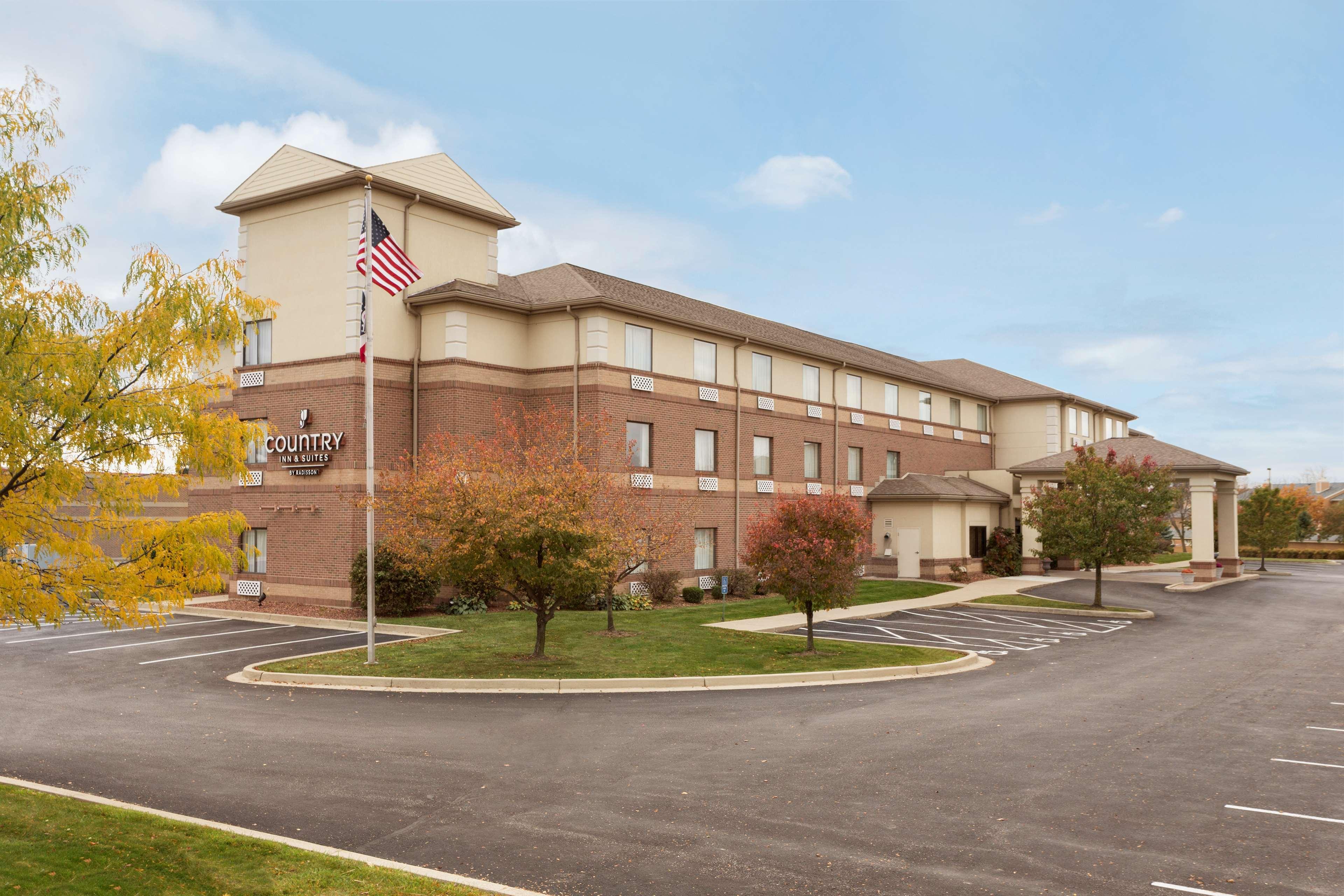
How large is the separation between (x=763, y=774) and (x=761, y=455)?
26.1 meters

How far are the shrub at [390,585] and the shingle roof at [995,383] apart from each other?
114 feet

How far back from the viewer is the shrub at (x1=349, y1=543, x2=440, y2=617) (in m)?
26.7

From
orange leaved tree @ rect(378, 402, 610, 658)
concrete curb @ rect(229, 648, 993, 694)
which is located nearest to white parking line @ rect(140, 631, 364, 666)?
concrete curb @ rect(229, 648, 993, 694)

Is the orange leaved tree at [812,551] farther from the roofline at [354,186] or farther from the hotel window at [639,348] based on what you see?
the roofline at [354,186]

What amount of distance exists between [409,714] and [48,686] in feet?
25.1

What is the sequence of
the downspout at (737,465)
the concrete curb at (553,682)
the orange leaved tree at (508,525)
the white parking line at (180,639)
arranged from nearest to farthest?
the concrete curb at (553,682), the orange leaved tree at (508,525), the white parking line at (180,639), the downspout at (737,465)

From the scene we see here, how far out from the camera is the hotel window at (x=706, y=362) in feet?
112

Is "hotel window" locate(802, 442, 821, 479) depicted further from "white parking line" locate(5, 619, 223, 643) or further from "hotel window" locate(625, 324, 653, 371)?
"white parking line" locate(5, 619, 223, 643)

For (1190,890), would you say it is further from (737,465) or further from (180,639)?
(737,465)

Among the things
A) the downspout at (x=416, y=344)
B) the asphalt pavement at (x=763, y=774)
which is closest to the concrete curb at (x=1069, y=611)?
the asphalt pavement at (x=763, y=774)

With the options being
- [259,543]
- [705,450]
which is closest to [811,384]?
[705,450]

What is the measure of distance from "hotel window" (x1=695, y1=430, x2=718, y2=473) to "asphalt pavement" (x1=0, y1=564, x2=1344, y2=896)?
15978mm

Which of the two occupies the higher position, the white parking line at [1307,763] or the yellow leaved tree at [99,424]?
the yellow leaved tree at [99,424]

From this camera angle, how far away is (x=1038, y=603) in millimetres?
33969
